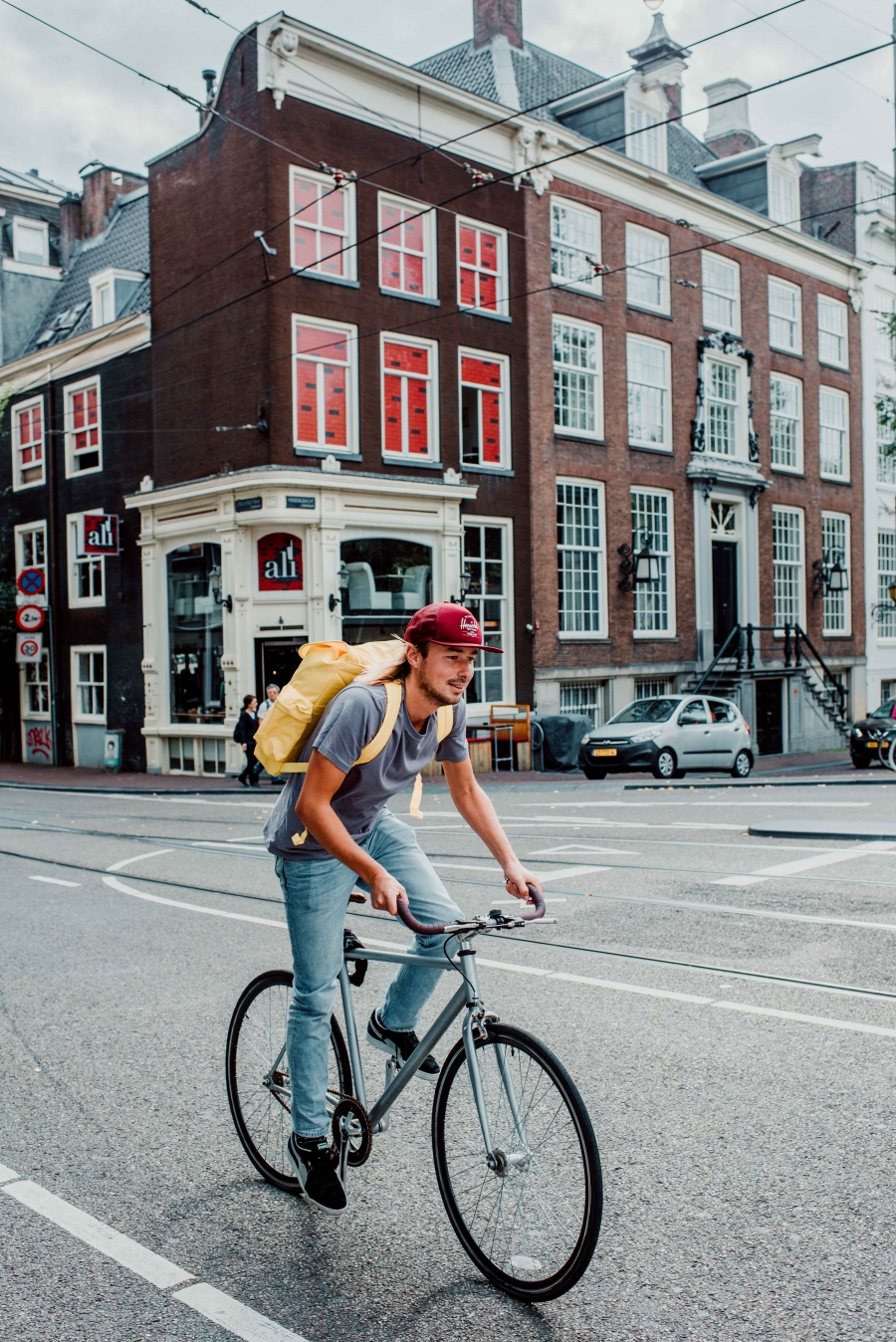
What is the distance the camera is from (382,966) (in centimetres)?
710

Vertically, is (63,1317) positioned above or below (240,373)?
below

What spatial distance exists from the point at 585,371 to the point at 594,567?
14.2ft

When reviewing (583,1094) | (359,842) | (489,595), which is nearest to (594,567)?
(489,595)

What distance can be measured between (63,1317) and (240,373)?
21.8 m

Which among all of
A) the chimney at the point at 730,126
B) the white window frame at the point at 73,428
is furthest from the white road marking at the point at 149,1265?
the chimney at the point at 730,126

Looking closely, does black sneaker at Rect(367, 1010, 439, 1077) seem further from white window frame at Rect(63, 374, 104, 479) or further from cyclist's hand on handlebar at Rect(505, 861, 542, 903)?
white window frame at Rect(63, 374, 104, 479)

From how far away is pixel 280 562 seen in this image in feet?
77.6

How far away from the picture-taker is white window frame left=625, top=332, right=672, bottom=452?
29562 mm

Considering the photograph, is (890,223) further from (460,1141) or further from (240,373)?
(460,1141)

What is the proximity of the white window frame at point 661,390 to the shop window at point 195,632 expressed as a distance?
35.1ft

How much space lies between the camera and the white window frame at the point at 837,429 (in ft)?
118

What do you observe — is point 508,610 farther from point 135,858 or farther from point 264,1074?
point 264,1074

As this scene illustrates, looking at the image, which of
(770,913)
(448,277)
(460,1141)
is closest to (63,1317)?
(460,1141)

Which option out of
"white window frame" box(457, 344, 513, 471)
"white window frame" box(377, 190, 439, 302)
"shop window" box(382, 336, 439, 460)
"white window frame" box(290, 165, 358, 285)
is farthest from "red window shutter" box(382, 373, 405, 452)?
"white window frame" box(290, 165, 358, 285)
